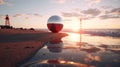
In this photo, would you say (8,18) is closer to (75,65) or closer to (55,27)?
(55,27)

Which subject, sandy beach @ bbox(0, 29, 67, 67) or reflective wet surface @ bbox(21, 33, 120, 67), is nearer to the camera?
reflective wet surface @ bbox(21, 33, 120, 67)

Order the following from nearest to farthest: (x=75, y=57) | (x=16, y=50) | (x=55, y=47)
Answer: (x=75, y=57) < (x=16, y=50) < (x=55, y=47)

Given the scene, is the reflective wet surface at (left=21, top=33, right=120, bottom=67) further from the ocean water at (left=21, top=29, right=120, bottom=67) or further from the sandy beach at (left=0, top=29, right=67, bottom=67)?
the sandy beach at (left=0, top=29, right=67, bottom=67)

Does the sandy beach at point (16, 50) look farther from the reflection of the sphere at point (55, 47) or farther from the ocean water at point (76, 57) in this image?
the reflection of the sphere at point (55, 47)

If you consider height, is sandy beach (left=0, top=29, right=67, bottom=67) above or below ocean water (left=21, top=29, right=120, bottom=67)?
above

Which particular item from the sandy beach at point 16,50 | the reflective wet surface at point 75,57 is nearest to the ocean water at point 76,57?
the reflective wet surface at point 75,57

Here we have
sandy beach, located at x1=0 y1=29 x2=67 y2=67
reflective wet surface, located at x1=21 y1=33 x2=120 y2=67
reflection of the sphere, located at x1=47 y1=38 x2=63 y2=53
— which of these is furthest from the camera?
reflection of the sphere, located at x1=47 y1=38 x2=63 y2=53

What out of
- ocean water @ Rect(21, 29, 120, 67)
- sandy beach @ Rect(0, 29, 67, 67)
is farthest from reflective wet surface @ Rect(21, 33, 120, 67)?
sandy beach @ Rect(0, 29, 67, 67)

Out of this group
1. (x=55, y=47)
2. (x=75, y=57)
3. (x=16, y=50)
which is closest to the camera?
(x=75, y=57)

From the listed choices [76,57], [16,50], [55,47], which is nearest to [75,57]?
[76,57]

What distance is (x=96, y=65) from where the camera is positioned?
8.38 meters

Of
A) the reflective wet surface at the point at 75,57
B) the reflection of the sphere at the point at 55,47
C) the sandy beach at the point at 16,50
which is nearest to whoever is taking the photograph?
the reflective wet surface at the point at 75,57

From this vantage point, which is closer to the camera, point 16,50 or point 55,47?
point 16,50

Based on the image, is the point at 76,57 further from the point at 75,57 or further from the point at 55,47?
the point at 55,47
